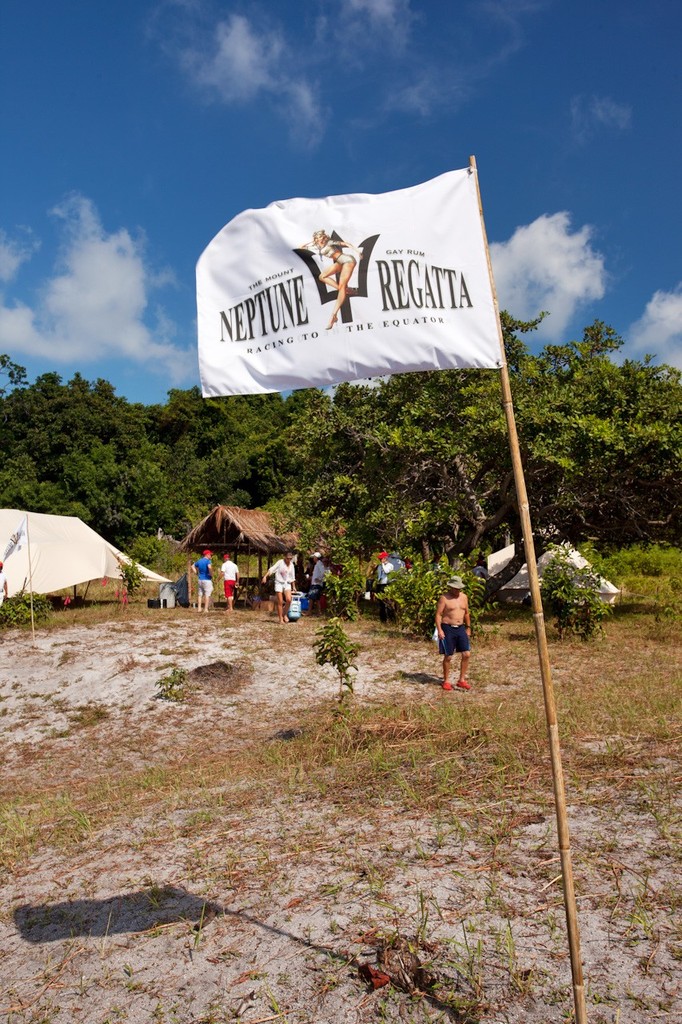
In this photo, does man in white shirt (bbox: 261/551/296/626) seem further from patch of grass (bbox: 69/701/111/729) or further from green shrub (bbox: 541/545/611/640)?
patch of grass (bbox: 69/701/111/729)

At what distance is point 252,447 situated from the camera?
159 ft

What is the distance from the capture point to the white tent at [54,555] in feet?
64.3

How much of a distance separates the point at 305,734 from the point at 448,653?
284cm

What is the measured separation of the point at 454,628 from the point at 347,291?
709cm

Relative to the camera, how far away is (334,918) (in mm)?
4012

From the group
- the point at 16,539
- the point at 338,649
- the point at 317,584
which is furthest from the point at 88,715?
the point at 317,584

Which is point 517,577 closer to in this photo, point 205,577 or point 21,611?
point 205,577

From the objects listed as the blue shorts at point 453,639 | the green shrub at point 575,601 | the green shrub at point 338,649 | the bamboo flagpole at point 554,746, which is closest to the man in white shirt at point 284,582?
the green shrub at point 575,601

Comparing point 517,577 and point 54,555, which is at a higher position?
point 54,555

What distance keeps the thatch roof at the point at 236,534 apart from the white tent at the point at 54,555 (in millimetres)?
3044

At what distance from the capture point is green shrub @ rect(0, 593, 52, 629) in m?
17.0

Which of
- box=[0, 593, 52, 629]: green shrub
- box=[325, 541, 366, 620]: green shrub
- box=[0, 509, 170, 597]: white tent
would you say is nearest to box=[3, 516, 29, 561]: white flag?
box=[0, 509, 170, 597]: white tent

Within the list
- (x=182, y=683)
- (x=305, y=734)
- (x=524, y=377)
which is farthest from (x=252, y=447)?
(x=305, y=734)

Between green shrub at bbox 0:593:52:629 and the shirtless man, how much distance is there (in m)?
10.6
